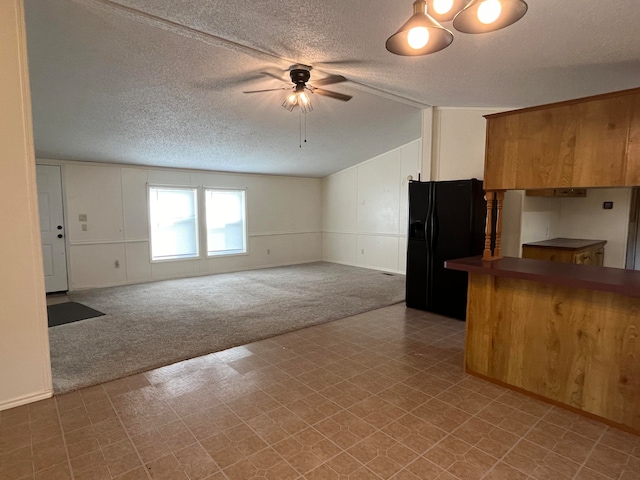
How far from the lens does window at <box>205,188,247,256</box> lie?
283 inches

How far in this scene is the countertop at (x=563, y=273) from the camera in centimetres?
197

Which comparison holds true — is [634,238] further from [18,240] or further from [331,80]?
[18,240]

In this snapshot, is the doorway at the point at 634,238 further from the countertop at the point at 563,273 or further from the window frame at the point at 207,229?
the window frame at the point at 207,229

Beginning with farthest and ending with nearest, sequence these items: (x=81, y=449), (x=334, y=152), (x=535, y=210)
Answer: (x=334, y=152), (x=535, y=210), (x=81, y=449)

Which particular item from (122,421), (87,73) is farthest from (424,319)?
(87,73)

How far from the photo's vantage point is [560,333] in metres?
2.33

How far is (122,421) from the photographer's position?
216 centimetres

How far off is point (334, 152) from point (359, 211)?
5.73ft

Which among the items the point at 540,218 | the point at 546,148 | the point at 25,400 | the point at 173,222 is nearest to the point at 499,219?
the point at 546,148

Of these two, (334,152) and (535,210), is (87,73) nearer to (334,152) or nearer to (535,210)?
(334,152)

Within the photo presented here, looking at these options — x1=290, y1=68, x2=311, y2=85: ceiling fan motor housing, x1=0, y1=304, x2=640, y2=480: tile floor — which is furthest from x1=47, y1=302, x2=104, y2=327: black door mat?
x1=290, y1=68, x2=311, y2=85: ceiling fan motor housing

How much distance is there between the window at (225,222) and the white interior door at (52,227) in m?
2.45

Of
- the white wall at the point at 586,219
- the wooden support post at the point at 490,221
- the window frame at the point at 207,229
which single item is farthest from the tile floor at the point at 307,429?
the window frame at the point at 207,229

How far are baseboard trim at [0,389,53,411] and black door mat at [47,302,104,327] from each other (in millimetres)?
1888
